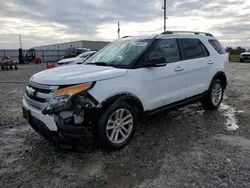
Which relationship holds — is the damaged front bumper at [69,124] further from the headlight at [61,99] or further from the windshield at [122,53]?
the windshield at [122,53]

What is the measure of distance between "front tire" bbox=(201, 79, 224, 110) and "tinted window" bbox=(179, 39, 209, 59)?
0.77 metres

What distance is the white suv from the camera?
3.12 meters

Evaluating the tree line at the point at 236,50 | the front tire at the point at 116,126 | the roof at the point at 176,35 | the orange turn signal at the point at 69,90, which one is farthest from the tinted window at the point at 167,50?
the tree line at the point at 236,50

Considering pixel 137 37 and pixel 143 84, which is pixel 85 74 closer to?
pixel 143 84

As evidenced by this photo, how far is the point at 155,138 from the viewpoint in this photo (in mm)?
4105

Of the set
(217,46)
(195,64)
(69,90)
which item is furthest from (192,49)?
(69,90)

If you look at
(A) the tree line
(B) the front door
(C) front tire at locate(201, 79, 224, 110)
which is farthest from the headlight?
(A) the tree line

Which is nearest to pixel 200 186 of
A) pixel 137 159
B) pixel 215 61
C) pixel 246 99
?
pixel 137 159

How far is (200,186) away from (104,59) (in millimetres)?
2643

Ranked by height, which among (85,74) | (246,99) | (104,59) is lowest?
(246,99)

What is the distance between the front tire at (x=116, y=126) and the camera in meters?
3.30

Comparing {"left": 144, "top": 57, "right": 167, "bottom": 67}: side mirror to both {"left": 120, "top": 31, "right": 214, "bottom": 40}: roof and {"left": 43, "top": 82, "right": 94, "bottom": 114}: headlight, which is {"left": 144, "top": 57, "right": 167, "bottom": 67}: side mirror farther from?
{"left": 43, "top": 82, "right": 94, "bottom": 114}: headlight

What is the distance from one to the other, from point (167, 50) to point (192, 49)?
85cm

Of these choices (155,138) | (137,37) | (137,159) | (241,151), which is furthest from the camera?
(137,37)
